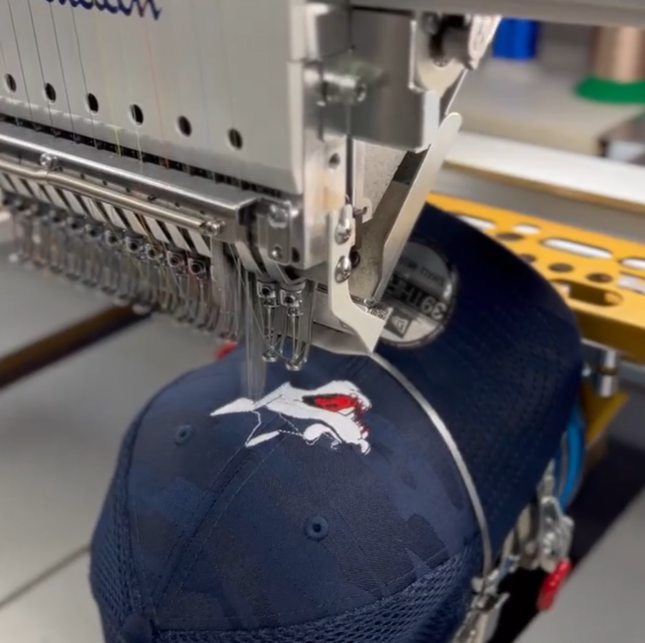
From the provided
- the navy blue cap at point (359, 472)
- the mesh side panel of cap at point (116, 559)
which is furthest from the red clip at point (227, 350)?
the mesh side panel of cap at point (116, 559)

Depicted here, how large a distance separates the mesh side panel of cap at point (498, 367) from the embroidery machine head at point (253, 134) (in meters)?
0.10

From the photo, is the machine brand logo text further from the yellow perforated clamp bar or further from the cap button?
the yellow perforated clamp bar

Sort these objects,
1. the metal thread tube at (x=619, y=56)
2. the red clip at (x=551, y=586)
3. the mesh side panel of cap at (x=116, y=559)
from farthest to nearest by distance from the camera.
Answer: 1. the metal thread tube at (x=619, y=56)
2. the red clip at (x=551, y=586)
3. the mesh side panel of cap at (x=116, y=559)

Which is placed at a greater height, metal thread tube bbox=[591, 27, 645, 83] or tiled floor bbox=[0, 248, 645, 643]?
metal thread tube bbox=[591, 27, 645, 83]

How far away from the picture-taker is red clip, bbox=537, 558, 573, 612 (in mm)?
703

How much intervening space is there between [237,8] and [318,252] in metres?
0.13

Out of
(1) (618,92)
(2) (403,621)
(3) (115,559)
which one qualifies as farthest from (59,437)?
(1) (618,92)

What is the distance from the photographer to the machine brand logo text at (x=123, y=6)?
479mm

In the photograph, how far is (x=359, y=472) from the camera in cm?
56

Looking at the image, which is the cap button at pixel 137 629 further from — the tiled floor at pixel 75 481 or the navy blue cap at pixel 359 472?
the tiled floor at pixel 75 481

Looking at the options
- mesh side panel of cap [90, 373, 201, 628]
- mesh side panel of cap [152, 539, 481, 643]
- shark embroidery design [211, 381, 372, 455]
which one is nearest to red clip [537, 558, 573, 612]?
mesh side panel of cap [152, 539, 481, 643]

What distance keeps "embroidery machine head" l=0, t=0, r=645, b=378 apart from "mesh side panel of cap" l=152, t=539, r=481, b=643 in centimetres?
15

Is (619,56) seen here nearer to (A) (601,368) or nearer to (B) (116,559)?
(A) (601,368)

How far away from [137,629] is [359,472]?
0.53ft
